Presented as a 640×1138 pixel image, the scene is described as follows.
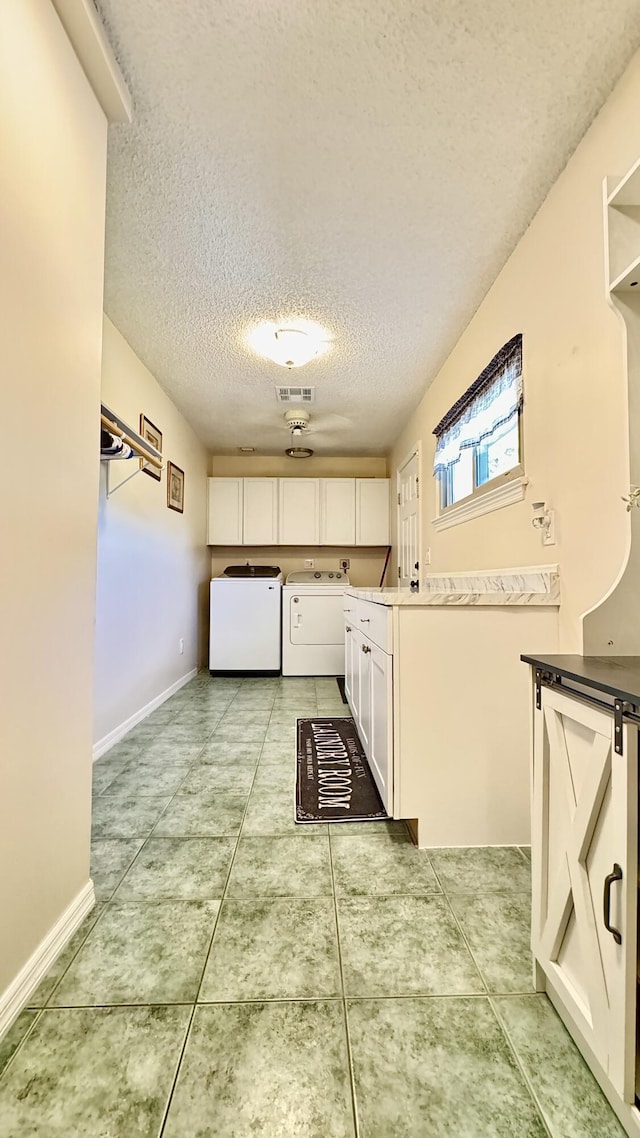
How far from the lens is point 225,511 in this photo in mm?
4793

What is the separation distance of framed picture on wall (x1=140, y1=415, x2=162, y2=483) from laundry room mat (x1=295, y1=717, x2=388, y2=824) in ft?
6.04

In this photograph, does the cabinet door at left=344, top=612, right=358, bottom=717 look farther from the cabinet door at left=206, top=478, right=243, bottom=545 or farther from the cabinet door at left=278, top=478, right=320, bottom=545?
the cabinet door at left=206, top=478, right=243, bottom=545

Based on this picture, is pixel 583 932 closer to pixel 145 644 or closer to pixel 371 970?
pixel 371 970

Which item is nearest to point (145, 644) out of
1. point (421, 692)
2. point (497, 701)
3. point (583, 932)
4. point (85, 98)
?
point (421, 692)

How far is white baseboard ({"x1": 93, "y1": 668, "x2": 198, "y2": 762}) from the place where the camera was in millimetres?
2315

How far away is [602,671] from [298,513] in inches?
163

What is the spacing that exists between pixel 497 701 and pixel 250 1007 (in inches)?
41.7

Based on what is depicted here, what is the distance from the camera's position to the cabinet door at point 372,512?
15.9ft

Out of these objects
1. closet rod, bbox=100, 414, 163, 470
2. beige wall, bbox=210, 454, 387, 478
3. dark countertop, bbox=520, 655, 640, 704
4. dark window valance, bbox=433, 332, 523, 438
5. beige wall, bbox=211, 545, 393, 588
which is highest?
beige wall, bbox=210, 454, 387, 478

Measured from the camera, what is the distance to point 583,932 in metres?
0.76

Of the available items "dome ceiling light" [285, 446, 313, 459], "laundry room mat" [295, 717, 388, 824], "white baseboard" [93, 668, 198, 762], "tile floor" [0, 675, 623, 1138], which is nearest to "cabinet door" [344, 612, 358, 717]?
"laundry room mat" [295, 717, 388, 824]

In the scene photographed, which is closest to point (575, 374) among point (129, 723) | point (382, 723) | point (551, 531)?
point (551, 531)

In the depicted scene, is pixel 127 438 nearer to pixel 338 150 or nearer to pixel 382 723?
pixel 338 150

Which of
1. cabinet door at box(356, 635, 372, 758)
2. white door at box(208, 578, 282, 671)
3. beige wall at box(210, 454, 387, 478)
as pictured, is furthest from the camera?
beige wall at box(210, 454, 387, 478)
